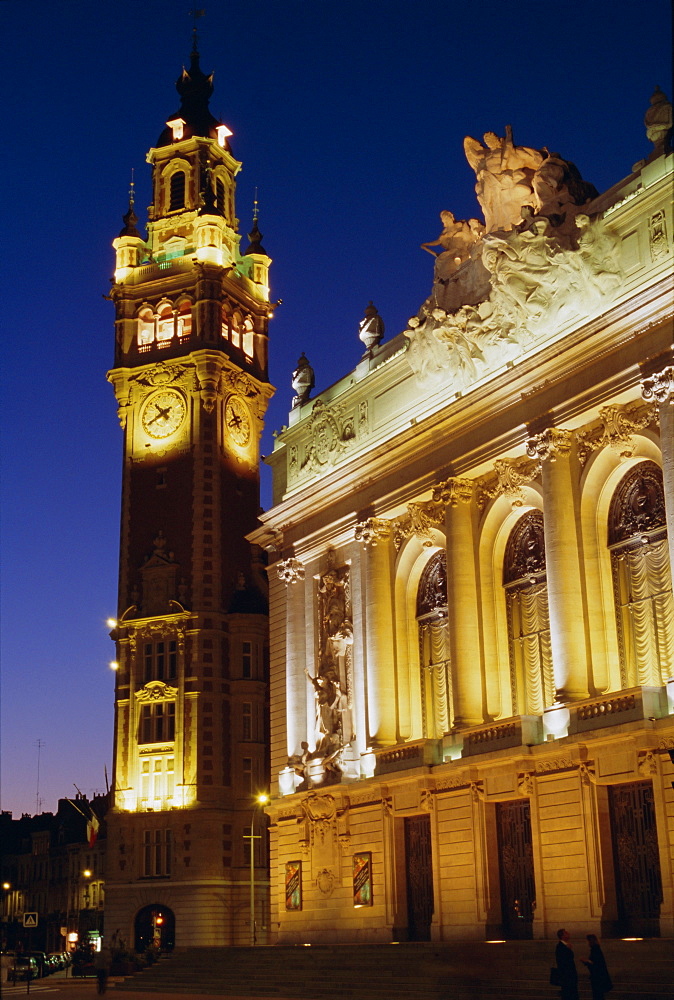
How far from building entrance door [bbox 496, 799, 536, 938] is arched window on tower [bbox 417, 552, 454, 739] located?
454 centimetres

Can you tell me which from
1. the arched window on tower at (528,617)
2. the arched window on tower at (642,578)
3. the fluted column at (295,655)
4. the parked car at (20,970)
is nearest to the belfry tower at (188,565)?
the parked car at (20,970)

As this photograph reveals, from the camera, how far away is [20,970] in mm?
49344

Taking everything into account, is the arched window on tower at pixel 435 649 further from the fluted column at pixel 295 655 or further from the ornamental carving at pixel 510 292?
the ornamental carving at pixel 510 292

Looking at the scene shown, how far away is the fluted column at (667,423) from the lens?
91.8 ft

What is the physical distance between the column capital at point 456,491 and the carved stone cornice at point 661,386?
288 inches

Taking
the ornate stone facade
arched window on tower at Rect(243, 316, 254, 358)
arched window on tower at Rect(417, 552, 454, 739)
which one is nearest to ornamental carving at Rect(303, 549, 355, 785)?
the ornate stone facade

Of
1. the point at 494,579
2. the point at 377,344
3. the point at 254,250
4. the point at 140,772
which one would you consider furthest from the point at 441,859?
the point at 254,250

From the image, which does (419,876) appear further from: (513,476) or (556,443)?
(556,443)

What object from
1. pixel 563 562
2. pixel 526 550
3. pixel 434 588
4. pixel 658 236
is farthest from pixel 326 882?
pixel 658 236

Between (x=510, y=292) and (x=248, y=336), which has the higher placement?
(x=248, y=336)

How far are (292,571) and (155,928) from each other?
1869 centimetres

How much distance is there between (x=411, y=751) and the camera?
34406mm

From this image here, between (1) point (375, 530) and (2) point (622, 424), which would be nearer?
(2) point (622, 424)

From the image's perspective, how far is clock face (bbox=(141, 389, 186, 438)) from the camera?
56000mm
